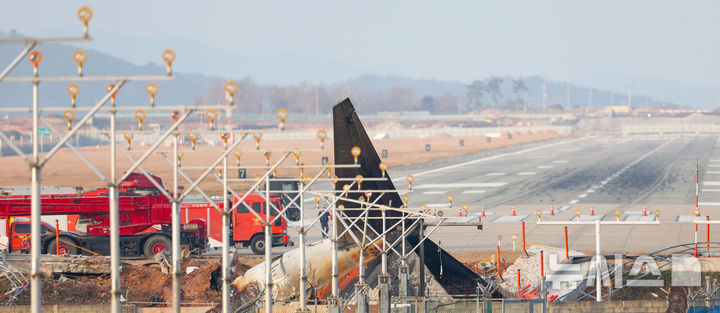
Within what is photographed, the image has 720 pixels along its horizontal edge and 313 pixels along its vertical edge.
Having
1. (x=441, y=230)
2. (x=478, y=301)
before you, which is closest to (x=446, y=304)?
(x=478, y=301)

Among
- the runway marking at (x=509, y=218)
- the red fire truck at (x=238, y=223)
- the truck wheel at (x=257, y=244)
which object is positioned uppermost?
the red fire truck at (x=238, y=223)

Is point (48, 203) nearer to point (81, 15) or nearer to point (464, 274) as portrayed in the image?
point (464, 274)

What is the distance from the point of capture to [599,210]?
68.2 meters

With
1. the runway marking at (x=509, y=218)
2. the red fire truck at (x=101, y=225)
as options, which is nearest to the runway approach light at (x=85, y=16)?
the red fire truck at (x=101, y=225)

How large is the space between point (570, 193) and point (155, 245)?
46.8 metres

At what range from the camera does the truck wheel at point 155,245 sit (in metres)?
45.1

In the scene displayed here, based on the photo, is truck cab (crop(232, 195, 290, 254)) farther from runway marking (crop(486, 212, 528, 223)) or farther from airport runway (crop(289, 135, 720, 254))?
runway marking (crop(486, 212, 528, 223))

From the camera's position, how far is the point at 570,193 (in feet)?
268

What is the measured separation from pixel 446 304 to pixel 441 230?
31428mm

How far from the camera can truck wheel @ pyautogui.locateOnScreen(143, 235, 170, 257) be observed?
45.1 metres

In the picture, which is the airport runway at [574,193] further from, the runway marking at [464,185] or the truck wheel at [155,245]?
the truck wheel at [155,245]

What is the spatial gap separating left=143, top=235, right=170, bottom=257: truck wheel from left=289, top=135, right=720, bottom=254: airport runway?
12.5 metres

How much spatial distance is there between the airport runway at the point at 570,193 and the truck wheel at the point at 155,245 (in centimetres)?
1245

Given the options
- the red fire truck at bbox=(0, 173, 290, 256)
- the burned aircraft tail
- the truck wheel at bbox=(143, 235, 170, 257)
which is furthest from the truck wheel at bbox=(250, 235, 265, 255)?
the burned aircraft tail
